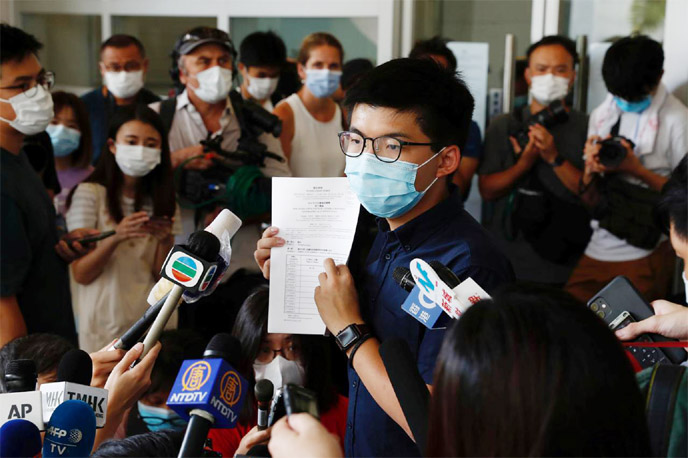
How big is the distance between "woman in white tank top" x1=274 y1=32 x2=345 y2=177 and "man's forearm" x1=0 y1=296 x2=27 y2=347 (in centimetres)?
157

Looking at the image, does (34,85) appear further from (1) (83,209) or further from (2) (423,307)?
(2) (423,307)

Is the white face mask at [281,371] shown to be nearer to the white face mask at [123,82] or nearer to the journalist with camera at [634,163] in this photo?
the journalist with camera at [634,163]

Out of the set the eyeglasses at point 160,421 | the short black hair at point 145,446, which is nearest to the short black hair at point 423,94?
the short black hair at point 145,446

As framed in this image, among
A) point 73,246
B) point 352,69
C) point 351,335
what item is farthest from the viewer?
point 352,69

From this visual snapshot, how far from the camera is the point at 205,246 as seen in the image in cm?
136

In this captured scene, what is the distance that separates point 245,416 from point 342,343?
3.07 ft

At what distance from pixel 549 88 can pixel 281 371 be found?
2.16 meters

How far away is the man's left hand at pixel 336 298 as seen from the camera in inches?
61.8

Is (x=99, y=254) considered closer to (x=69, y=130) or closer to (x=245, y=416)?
(x=69, y=130)

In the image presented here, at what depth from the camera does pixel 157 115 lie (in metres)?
3.20

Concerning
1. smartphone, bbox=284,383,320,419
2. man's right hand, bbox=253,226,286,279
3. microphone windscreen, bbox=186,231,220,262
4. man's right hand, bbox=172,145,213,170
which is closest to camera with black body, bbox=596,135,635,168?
man's right hand, bbox=172,145,213,170

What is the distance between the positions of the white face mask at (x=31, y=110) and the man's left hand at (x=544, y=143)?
7.20 feet

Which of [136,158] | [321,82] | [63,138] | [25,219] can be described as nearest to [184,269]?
[25,219]

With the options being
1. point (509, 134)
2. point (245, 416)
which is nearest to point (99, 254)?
point (245, 416)
